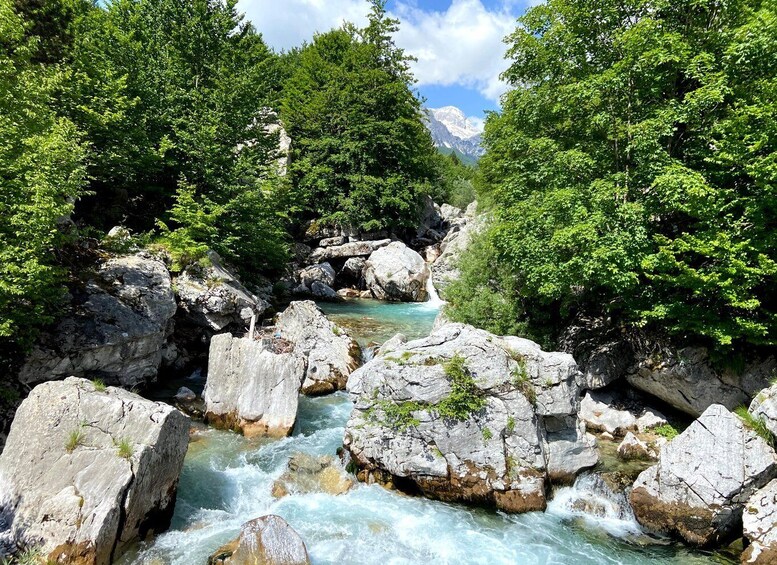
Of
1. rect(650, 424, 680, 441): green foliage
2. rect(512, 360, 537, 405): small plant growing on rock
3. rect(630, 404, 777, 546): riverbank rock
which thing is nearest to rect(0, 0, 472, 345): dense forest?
rect(512, 360, 537, 405): small plant growing on rock

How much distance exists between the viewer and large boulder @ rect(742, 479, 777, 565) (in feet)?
28.8

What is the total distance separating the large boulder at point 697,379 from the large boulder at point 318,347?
442 inches

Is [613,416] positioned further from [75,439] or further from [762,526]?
[75,439]

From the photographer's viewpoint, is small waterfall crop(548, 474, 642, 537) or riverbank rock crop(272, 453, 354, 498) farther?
riverbank rock crop(272, 453, 354, 498)

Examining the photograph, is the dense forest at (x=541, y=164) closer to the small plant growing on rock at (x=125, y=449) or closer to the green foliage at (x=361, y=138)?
the small plant growing on rock at (x=125, y=449)

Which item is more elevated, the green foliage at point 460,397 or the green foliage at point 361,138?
the green foliage at point 361,138

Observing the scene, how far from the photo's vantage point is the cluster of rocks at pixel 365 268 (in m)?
34.1

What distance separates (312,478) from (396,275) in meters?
23.7

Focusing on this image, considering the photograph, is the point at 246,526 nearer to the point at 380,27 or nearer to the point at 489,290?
the point at 489,290

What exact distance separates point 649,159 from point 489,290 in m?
7.52

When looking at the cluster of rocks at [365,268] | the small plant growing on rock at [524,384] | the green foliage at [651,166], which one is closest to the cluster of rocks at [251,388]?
the small plant growing on rock at [524,384]

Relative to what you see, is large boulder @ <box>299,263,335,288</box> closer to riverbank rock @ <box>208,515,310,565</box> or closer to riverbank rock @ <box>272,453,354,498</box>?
riverbank rock @ <box>272,453,354,498</box>

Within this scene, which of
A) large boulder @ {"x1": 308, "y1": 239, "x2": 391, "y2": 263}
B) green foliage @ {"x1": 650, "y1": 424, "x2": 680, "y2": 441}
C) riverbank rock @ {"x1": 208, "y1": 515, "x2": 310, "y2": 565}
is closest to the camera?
riverbank rock @ {"x1": 208, "y1": 515, "x2": 310, "y2": 565}

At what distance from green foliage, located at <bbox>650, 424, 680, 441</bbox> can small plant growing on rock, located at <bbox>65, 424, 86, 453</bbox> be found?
1641 centimetres
